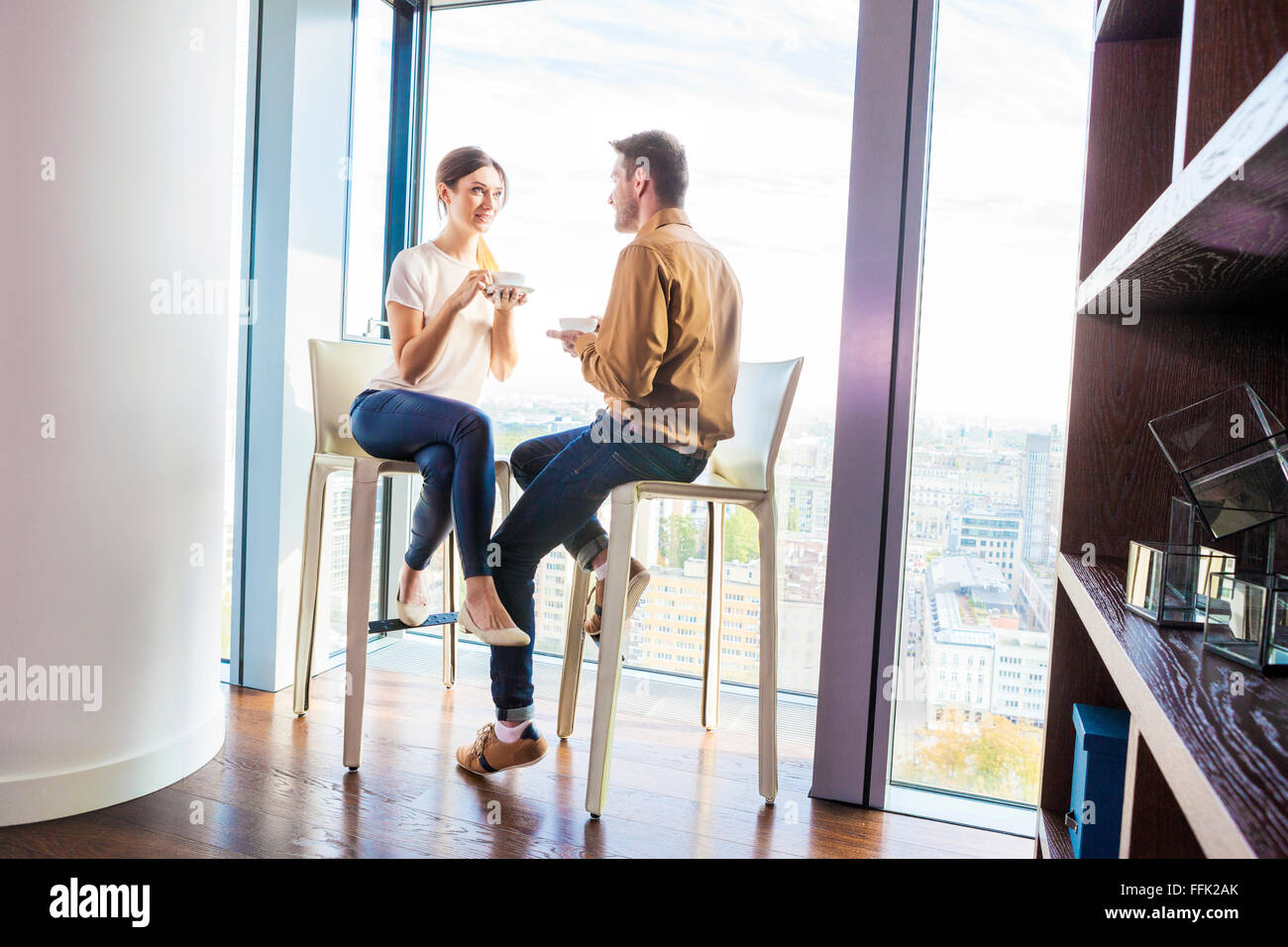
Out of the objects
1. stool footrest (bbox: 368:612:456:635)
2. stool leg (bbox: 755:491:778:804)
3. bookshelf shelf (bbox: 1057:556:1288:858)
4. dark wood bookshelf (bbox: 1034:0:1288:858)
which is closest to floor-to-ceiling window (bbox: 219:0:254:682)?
stool footrest (bbox: 368:612:456:635)

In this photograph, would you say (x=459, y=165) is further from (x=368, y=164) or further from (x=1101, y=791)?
(x=1101, y=791)

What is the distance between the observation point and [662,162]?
6.38 ft

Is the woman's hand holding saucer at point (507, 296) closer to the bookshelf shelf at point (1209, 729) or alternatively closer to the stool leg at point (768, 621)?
the stool leg at point (768, 621)

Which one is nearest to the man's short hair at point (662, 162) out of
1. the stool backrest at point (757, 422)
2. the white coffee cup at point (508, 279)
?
the white coffee cup at point (508, 279)

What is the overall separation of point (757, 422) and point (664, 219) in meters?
0.48

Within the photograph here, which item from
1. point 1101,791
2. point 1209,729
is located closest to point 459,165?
point 1101,791

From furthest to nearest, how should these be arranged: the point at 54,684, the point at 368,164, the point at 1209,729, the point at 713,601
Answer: the point at 368,164 → the point at 713,601 → the point at 54,684 → the point at 1209,729

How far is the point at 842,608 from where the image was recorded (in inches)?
77.7

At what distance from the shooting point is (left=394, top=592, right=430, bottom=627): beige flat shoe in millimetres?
2166

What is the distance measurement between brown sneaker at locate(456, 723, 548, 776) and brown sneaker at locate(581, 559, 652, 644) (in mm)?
284

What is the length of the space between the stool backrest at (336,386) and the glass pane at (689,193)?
0.50 m

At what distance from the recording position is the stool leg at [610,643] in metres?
1.77

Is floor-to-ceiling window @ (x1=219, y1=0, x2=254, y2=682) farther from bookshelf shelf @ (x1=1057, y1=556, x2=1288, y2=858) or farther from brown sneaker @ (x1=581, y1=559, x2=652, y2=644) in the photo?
bookshelf shelf @ (x1=1057, y1=556, x2=1288, y2=858)
